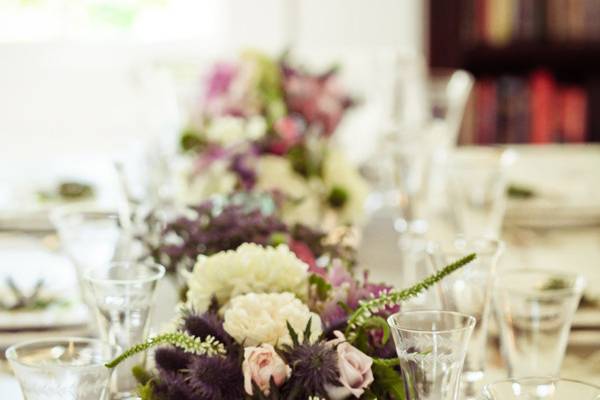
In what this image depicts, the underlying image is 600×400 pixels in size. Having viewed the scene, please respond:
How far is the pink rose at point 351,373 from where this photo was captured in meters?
0.90

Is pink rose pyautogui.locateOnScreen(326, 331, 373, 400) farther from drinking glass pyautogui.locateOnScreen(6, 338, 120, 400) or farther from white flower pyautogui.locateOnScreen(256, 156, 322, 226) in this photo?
white flower pyautogui.locateOnScreen(256, 156, 322, 226)

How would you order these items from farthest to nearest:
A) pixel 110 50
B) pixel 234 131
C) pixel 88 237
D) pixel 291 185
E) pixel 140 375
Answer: pixel 110 50
pixel 234 131
pixel 291 185
pixel 88 237
pixel 140 375

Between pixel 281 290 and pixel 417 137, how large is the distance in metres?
0.79

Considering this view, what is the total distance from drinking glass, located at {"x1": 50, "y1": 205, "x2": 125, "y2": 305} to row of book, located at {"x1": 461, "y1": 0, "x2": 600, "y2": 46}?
261 centimetres

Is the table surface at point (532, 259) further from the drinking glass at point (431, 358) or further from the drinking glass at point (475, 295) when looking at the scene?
the drinking glass at point (431, 358)

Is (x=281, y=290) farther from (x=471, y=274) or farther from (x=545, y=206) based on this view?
(x=545, y=206)

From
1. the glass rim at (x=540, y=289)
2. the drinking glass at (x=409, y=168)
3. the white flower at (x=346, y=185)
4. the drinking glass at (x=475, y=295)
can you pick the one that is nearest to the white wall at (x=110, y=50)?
the white flower at (x=346, y=185)

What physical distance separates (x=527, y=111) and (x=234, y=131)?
209cm

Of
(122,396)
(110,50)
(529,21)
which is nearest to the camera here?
(122,396)

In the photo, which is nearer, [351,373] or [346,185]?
[351,373]

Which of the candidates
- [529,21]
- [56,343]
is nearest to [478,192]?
[56,343]

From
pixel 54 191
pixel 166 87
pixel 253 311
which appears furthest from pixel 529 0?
pixel 253 311

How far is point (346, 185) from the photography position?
1.89 m

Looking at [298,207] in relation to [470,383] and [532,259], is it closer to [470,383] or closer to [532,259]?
[532,259]
